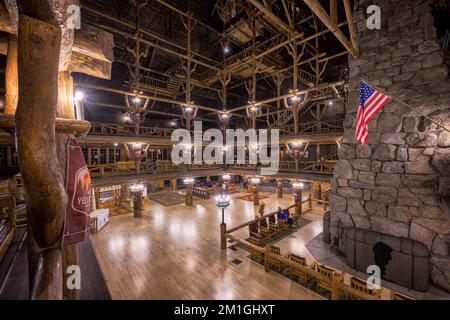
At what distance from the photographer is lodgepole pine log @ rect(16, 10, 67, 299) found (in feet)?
3.95

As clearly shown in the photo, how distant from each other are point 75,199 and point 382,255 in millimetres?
7752

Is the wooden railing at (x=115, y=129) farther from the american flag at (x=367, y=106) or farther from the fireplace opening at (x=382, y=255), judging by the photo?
the fireplace opening at (x=382, y=255)

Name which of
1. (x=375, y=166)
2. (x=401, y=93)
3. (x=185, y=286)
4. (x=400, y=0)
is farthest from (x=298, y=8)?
(x=185, y=286)

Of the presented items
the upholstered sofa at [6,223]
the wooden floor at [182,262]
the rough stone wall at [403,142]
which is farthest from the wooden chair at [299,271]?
the upholstered sofa at [6,223]

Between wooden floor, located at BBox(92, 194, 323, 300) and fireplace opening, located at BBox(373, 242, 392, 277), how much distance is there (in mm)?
2196

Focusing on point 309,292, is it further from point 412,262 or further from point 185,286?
point 185,286

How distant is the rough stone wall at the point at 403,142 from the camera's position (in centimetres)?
491

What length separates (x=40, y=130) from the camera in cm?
124

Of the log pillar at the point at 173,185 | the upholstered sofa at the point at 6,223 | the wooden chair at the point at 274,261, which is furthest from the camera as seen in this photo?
the log pillar at the point at 173,185

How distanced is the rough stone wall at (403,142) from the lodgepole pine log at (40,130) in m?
7.46

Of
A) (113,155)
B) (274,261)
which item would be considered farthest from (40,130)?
(113,155)

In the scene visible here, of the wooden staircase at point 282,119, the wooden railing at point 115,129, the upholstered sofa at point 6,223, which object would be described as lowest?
the upholstered sofa at point 6,223

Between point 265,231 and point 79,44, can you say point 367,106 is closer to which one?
point 79,44

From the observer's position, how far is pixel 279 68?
13.4 meters
